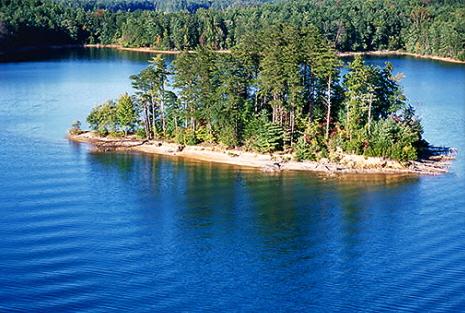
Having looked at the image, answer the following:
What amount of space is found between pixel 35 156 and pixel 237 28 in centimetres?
6782

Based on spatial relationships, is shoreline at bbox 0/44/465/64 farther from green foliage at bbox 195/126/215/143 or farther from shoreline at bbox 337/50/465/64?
green foliage at bbox 195/126/215/143

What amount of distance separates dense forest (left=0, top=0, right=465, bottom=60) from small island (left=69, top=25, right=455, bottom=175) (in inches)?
2206

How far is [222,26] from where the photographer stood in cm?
11512

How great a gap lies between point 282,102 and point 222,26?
69.4 metres

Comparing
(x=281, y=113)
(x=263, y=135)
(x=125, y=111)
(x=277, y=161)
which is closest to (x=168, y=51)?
(x=125, y=111)

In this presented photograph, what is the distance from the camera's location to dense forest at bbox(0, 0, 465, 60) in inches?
4252

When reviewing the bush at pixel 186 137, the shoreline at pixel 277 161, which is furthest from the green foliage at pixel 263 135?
the bush at pixel 186 137

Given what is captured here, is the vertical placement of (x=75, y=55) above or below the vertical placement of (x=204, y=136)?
above

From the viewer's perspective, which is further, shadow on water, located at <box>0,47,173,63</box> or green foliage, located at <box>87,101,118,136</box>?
shadow on water, located at <box>0,47,173,63</box>

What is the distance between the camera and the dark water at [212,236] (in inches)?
1107

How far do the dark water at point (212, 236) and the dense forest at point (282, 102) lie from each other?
145 inches

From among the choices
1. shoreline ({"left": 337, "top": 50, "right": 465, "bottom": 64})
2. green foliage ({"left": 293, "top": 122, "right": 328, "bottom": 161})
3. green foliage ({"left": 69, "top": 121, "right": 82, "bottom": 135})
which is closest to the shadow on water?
shoreline ({"left": 337, "top": 50, "right": 465, "bottom": 64})

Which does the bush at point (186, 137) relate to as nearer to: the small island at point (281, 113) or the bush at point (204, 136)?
the small island at point (281, 113)

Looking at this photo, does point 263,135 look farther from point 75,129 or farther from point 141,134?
point 75,129
